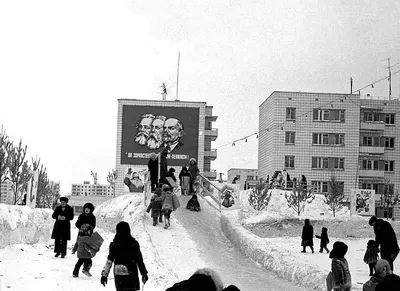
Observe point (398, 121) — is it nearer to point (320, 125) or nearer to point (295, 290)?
point (320, 125)

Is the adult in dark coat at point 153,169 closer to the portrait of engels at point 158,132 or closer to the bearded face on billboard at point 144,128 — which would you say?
the portrait of engels at point 158,132

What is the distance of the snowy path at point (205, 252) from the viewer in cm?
1484

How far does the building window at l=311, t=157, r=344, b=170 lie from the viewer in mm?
58219

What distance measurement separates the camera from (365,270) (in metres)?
19.0

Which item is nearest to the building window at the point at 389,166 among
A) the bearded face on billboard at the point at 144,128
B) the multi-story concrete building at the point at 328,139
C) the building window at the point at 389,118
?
the multi-story concrete building at the point at 328,139

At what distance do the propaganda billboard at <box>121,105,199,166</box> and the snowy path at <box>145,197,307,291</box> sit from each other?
122 feet

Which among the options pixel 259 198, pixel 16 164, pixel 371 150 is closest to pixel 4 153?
pixel 16 164

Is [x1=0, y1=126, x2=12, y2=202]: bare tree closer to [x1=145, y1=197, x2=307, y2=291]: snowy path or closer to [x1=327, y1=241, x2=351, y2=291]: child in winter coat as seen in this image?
[x1=145, y1=197, x2=307, y2=291]: snowy path

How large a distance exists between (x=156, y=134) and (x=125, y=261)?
165 ft

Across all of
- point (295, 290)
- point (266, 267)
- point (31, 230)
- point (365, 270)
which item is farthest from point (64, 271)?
point (365, 270)

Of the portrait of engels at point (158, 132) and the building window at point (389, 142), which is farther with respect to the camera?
the building window at point (389, 142)

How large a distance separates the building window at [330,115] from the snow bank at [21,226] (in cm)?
4295

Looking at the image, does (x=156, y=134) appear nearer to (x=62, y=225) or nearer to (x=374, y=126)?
(x=374, y=126)

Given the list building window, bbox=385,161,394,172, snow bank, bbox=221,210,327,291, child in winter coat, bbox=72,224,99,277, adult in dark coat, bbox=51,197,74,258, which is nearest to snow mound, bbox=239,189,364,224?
snow bank, bbox=221,210,327,291
